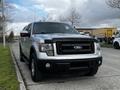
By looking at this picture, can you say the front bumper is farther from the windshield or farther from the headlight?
the windshield

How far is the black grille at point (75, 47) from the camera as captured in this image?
24.5 feet

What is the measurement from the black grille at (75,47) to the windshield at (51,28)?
1.85m

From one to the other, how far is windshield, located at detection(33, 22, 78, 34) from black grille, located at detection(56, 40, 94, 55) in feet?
6.08

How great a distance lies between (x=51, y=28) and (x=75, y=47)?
2194mm

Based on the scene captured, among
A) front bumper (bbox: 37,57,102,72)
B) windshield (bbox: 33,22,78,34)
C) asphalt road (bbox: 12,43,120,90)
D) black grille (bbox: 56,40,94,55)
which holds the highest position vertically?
windshield (bbox: 33,22,78,34)

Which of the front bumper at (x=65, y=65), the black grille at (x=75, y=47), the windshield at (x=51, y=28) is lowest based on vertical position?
the front bumper at (x=65, y=65)

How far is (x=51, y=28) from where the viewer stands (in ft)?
31.4

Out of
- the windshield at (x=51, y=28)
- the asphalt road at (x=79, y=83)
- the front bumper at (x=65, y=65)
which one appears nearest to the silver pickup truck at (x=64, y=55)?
the front bumper at (x=65, y=65)

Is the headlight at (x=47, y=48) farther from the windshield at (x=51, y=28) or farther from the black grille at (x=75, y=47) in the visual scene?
the windshield at (x=51, y=28)

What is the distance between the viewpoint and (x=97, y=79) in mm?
8383

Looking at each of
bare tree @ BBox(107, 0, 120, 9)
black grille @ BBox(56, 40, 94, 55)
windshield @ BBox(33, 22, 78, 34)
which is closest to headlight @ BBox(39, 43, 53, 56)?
black grille @ BBox(56, 40, 94, 55)

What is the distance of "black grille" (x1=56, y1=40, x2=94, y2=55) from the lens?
7.46 metres

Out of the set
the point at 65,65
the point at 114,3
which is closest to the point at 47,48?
the point at 65,65

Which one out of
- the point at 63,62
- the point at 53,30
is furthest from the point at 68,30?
the point at 63,62
